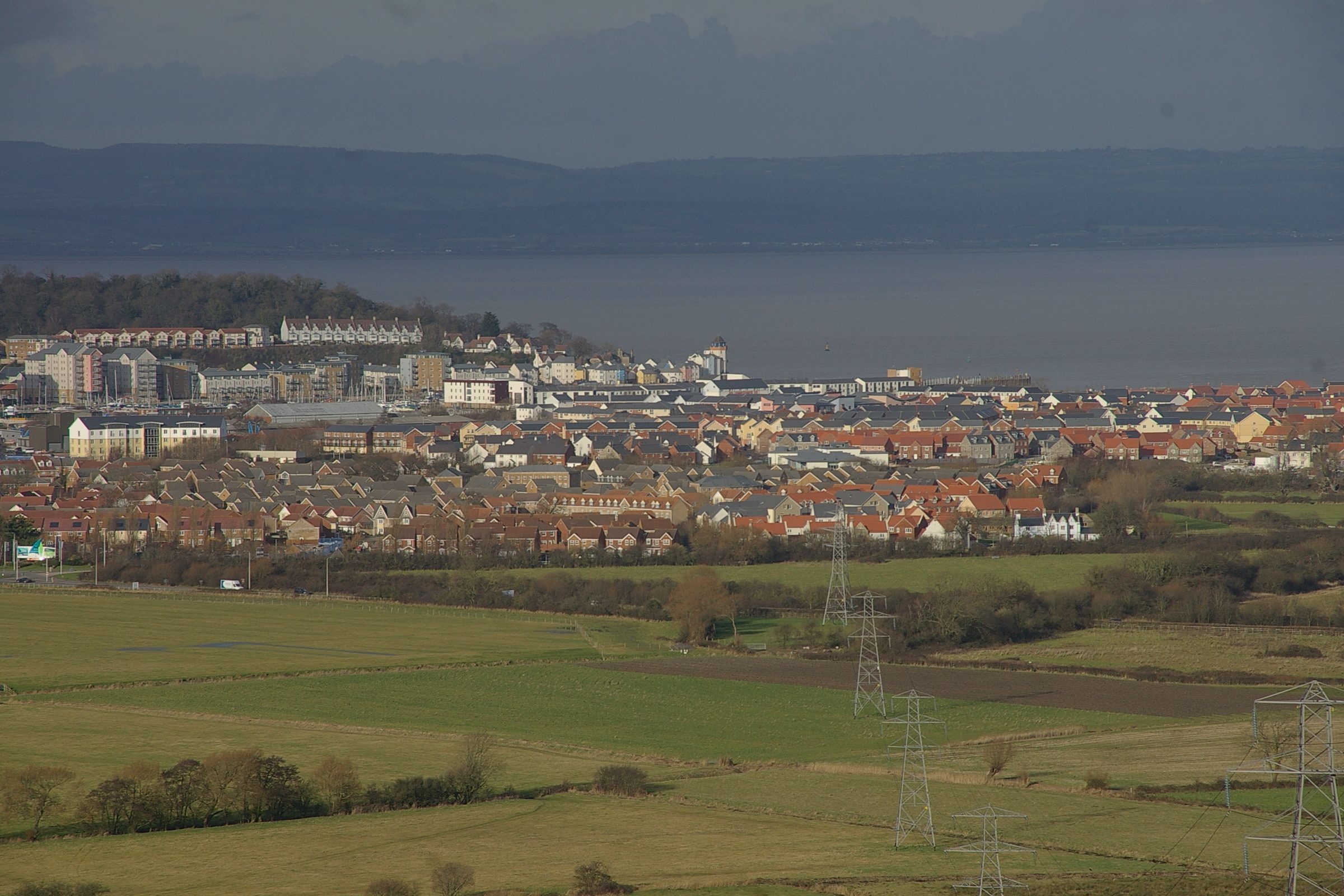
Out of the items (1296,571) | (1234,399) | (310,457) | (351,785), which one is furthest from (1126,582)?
(1234,399)

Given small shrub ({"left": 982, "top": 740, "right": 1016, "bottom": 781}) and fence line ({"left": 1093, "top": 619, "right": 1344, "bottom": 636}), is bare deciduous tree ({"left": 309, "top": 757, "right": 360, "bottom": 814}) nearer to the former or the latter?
small shrub ({"left": 982, "top": 740, "right": 1016, "bottom": 781})

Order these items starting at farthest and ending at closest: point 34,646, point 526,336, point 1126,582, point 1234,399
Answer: point 526,336 → point 1234,399 → point 1126,582 → point 34,646

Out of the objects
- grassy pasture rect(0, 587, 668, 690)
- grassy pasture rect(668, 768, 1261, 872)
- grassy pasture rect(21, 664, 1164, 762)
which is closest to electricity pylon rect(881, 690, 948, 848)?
grassy pasture rect(668, 768, 1261, 872)

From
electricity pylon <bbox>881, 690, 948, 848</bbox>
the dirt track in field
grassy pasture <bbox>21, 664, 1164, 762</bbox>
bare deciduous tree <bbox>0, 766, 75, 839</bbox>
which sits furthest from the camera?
the dirt track in field

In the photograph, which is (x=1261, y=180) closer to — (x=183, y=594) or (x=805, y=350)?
(x=805, y=350)

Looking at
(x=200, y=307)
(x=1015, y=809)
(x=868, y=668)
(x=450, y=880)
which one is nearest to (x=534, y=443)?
(x=868, y=668)

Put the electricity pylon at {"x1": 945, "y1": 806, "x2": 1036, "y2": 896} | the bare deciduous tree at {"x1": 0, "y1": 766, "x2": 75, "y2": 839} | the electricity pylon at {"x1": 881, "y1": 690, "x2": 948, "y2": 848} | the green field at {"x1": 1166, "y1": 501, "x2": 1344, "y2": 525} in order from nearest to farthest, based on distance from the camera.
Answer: the electricity pylon at {"x1": 945, "y1": 806, "x2": 1036, "y2": 896} → the electricity pylon at {"x1": 881, "y1": 690, "x2": 948, "y2": 848} → the bare deciduous tree at {"x1": 0, "y1": 766, "x2": 75, "y2": 839} → the green field at {"x1": 1166, "y1": 501, "x2": 1344, "y2": 525}
